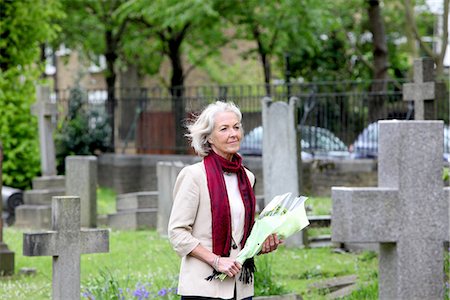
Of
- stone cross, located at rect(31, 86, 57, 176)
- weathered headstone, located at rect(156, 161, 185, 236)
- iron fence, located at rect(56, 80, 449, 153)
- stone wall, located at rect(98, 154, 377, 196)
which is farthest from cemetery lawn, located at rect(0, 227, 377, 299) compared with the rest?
iron fence, located at rect(56, 80, 449, 153)

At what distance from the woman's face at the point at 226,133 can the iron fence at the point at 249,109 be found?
594 inches

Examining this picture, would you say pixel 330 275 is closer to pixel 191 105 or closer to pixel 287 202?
pixel 287 202

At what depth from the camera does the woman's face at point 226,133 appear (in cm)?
605

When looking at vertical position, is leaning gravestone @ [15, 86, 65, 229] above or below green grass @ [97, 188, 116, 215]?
above

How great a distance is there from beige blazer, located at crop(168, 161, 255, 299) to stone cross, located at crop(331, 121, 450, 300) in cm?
71

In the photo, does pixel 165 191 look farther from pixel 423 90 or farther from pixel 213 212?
pixel 213 212

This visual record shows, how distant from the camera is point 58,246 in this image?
7621 millimetres

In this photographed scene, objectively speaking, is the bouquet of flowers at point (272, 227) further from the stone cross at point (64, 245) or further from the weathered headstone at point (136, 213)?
the weathered headstone at point (136, 213)

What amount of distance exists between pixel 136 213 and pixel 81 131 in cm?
988

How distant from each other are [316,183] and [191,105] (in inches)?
177

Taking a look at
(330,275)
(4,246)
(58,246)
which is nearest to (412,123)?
(58,246)

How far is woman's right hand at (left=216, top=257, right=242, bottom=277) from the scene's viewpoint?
5980 millimetres

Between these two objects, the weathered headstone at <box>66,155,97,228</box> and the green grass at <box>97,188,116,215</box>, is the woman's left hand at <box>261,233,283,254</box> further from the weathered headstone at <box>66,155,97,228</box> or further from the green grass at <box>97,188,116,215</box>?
the green grass at <box>97,188,116,215</box>

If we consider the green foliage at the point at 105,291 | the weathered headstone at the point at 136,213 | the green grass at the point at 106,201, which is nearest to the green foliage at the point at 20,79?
the green grass at the point at 106,201
